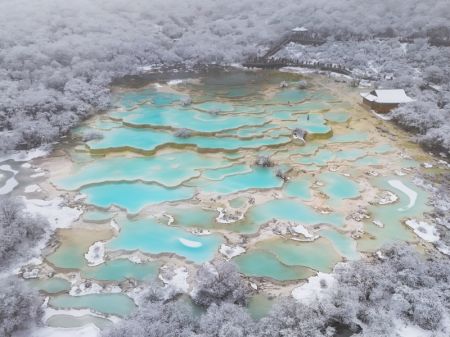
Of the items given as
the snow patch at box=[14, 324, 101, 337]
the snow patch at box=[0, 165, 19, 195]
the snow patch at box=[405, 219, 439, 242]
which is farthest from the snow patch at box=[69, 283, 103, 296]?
the snow patch at box=[405, 219, 439, 242]

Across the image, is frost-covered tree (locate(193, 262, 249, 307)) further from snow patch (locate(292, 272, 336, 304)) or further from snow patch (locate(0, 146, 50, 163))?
snow patch (locate(0, 146, 50, 163))

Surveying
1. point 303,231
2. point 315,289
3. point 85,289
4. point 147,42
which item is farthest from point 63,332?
point 147,42

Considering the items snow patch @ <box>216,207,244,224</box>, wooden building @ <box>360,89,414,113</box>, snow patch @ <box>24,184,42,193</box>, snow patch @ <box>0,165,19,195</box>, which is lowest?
snow patch @ <box>216,207,244,224</box>

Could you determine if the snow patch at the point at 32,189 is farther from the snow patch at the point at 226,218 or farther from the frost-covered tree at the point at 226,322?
the frost-covered tree at the point at 226,322

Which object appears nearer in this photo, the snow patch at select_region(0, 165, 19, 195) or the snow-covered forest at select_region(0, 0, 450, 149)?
the snow patch at select_region(0, 165, 19, 195)

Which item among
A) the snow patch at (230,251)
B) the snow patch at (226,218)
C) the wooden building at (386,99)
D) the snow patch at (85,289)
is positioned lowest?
the snow patch at (85,289)

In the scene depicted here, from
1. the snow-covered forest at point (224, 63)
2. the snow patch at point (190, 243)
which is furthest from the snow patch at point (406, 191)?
the snow patch at point (190, 243)

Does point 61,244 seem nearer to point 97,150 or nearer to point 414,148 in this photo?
point 97,150
